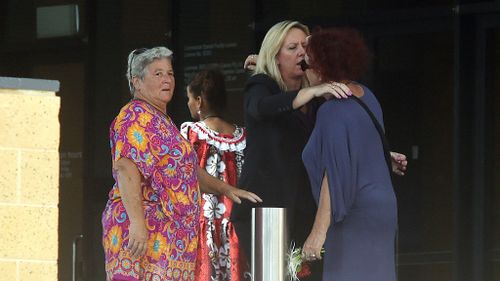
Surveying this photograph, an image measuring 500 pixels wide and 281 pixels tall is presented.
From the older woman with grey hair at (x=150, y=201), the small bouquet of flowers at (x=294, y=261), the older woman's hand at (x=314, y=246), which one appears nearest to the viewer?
the older woman's hand at (x=314, y=246)

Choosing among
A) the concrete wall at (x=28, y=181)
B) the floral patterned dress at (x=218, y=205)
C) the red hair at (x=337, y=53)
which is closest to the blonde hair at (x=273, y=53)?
the red hair at (x=337, y=53)

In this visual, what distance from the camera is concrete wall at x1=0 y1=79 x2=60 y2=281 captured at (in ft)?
14.9

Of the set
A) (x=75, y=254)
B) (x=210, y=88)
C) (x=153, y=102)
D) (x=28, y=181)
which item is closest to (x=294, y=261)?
(x=153, y=102)

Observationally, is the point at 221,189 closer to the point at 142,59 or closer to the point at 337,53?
the point at 142,59

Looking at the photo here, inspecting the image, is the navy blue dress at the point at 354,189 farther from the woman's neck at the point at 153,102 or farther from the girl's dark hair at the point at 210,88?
the girl's dark hair at the point at 210,88

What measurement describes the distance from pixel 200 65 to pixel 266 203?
195 inches

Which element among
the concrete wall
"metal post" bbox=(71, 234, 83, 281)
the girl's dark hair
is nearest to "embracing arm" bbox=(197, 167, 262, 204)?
the girl's dark hair

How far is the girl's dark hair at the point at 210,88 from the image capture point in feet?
25.3

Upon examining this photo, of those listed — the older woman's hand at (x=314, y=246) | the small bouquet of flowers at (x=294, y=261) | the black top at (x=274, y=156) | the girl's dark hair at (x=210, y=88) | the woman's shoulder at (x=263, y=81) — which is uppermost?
the girl's dark hair at (x=210, y=88)

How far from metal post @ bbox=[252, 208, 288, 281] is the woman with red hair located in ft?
1.82

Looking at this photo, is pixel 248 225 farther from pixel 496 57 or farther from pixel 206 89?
pixel 496 57

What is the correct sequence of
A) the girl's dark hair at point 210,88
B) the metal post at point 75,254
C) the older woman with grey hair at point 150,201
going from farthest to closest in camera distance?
the metal post at point 75,254, the girl's dark hair at point 210,88, the older woman with grey hair at point 150,201

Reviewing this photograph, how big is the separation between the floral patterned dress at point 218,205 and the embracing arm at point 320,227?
1810mm

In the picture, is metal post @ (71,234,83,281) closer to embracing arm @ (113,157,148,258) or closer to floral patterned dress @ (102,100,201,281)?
floral patterned dress @ (102,100,201,281)
